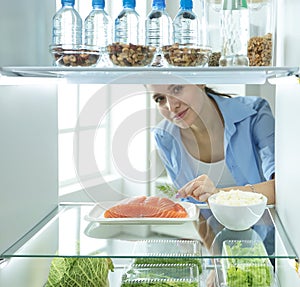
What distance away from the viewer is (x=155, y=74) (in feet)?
2.93

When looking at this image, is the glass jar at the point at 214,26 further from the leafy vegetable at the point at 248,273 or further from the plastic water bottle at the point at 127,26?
the leafy vegetable at the point at 248,273

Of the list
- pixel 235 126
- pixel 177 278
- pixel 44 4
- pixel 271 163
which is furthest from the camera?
pixel 235 126

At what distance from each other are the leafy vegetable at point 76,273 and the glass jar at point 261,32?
50 cm

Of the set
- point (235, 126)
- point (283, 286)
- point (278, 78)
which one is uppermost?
point (278, 78)

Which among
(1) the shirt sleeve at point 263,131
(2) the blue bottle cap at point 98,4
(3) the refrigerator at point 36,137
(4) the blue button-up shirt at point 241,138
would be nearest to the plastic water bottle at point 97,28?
(2) the blue bottle cap at point 98,4

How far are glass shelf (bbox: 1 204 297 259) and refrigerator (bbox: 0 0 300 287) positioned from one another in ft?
0.04

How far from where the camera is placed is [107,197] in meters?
1.20

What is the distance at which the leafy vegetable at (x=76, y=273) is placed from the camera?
1.09 m

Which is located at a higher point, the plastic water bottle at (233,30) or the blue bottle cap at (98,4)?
the blue bottle cap at (98,4)

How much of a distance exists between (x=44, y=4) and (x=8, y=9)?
225 millimetres

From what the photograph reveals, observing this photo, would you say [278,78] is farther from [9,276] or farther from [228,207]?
[9,276]

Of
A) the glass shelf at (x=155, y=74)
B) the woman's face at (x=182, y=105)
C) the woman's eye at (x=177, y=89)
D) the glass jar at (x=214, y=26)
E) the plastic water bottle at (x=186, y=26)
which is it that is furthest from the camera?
the woman's face at (x=182, y=105)

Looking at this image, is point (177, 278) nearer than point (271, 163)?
Yes

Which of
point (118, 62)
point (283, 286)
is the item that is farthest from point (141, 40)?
point (283, 286)
